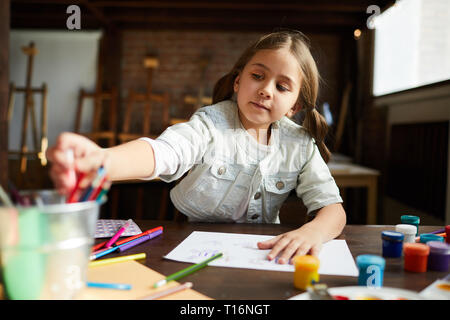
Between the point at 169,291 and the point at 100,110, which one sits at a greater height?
the point at 100,110

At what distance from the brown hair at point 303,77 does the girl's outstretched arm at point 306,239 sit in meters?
0.36

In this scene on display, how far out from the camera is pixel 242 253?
0.78 m

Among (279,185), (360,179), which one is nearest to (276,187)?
(279,185)

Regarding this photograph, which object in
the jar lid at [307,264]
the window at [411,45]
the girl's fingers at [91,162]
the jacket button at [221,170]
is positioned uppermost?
the window at [411,45]

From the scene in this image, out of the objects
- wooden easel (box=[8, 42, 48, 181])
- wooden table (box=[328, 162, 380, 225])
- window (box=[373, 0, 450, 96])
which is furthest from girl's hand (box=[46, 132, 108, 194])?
wooden easel (box=[8, 42, 48, 181])

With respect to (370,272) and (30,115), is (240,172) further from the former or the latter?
(30,115)

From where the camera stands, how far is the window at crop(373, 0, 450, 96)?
2.88 m

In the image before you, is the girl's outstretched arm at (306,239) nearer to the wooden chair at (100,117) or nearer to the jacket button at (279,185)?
the jacket button at (279,185)

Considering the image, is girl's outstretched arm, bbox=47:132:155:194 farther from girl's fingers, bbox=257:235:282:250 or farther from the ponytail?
the ponytail

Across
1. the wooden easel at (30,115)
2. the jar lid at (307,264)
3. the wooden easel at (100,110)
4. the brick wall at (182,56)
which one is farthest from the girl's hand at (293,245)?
the wooden easel at (30,115)

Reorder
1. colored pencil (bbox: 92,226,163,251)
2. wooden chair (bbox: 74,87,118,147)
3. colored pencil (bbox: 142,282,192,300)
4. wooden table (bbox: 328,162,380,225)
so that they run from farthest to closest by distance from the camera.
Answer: wooden chair (bbox: 74,87,118,147)
wooden table (bbox: 328,162,380,225)
colored pencil (bbox: 92,226,163,251)
colored pencil (bbox: 142,282,192,300)

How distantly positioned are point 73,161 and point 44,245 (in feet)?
0.41

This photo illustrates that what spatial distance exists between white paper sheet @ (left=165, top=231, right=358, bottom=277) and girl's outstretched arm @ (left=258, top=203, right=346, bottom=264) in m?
0.02

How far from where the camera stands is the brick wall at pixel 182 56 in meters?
5.44
